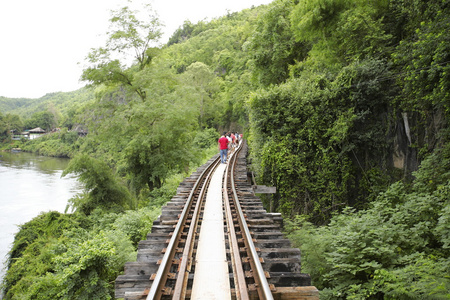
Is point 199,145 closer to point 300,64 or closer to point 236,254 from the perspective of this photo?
point 300,64

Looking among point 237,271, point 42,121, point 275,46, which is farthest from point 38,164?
point 42,121

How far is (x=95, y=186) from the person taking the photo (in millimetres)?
18188

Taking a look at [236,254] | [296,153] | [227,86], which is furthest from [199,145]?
[236,254]

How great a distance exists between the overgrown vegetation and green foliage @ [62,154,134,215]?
0.09 metres

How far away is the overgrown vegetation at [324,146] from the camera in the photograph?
5207 mm

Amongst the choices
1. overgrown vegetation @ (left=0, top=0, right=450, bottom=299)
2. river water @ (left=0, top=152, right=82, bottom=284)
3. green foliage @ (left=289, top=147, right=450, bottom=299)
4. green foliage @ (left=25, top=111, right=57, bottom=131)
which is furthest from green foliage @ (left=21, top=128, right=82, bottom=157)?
green foliage @ (left=289, top=147, right=450, bottom=299)

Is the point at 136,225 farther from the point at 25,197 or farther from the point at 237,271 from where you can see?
the point at 25,197

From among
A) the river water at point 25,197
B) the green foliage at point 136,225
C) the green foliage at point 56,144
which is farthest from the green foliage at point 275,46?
the green foliage at point 56,144

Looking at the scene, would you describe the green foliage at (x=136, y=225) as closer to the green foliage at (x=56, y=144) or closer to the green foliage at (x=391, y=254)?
the green foliage at (x=391, y=254)

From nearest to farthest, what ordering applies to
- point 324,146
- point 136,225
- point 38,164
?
point 136,225, point 324,146, point 38,164

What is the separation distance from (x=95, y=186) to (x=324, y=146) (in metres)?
15.1

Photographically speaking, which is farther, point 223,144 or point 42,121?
point 42,121

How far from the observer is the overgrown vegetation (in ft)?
17.1

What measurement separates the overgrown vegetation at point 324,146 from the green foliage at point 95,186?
0.30 ft
